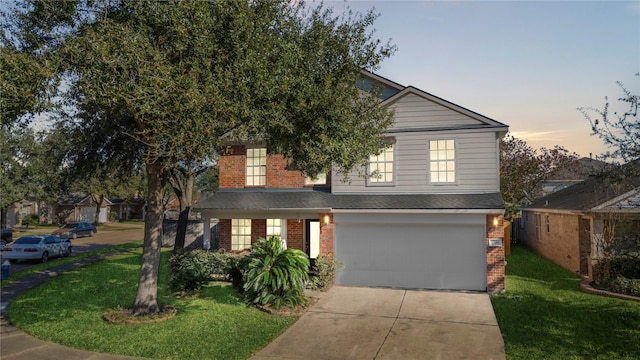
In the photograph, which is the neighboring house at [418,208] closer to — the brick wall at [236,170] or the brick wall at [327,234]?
the brick wall at [327,234]

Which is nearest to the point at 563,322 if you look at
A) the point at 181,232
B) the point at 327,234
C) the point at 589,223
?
the point at 327,234

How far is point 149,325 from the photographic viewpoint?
10812 millimetres

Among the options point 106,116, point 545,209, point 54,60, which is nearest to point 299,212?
point 106,116

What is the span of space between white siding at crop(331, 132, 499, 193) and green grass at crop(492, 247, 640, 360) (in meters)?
3.92

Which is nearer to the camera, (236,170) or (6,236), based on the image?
(236,170)

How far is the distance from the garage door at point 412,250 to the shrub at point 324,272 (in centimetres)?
67

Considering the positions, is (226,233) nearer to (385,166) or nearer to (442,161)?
(385,166)

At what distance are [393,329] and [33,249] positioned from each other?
2141 cm

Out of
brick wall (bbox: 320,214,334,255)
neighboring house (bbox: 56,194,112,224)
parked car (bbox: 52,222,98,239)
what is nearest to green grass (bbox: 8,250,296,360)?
brick wall (bbox: 320,214,334,255)

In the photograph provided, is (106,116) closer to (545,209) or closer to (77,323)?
(77,323)

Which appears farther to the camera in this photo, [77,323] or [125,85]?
[77,323]

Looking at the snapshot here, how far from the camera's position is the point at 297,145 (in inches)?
430

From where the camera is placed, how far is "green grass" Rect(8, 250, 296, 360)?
9133 mm

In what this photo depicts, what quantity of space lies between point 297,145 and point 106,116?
648 centimetres
